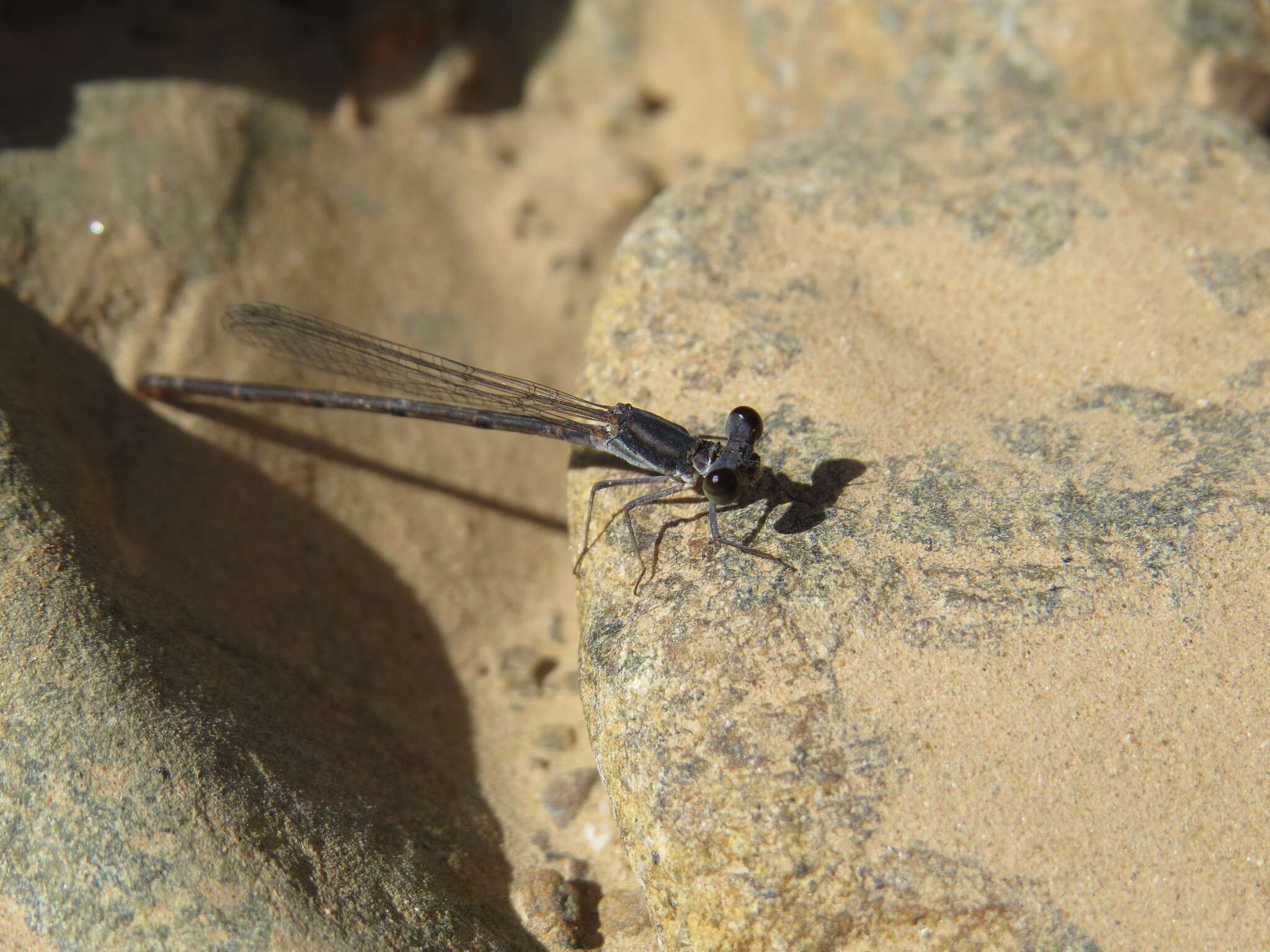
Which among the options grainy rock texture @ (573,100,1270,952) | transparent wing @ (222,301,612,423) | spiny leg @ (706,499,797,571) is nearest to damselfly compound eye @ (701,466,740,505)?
spiny leg @ (706,499,797,571)

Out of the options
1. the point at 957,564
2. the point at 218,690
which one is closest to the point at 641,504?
the point at 957,564

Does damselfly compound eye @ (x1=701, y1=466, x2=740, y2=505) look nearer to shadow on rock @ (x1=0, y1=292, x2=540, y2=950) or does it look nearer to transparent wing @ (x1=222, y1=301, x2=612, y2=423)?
transparent wing @ (x1=222, y1=301, x2=612, y2=423)

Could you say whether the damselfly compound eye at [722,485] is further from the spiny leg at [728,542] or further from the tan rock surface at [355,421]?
the tan rock surface at [355,421]

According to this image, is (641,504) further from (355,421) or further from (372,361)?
(355,421)

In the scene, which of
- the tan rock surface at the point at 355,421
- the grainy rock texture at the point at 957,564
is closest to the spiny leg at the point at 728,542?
the grainy rock texture at the point at 957,564

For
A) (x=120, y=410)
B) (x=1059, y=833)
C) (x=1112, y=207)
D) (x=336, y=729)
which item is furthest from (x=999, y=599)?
(x=120, y=410)
